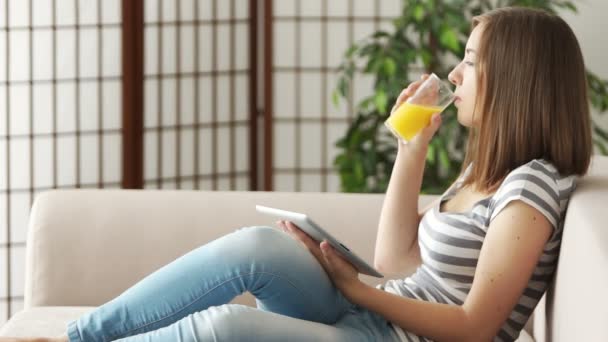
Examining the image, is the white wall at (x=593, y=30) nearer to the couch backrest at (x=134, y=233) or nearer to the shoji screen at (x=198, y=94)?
the shoji screen at (x=198, y=94)

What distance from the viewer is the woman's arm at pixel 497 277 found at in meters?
1.88

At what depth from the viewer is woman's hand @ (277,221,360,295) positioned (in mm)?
2061

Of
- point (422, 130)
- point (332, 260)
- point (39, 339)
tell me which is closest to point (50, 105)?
point (39, 339)

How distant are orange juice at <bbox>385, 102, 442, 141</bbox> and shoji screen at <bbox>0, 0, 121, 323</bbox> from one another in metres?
2.14

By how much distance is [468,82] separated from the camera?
2.15 metres

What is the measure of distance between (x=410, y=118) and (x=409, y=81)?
6.41ft

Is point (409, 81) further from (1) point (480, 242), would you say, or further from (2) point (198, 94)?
(1) point (480, 242)

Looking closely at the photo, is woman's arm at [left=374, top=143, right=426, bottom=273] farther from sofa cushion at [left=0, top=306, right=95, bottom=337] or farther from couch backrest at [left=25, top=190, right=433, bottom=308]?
sofa cushion at [left=0, top=306, right=95, bottom=337]

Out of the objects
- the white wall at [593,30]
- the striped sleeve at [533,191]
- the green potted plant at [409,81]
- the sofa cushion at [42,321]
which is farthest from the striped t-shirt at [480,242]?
the white wall at [593,30]

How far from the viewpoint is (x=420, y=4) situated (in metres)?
3.95

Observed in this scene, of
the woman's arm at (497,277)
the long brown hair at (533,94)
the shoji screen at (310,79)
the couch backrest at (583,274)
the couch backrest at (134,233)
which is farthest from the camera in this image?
the shoji screen at (310,79)

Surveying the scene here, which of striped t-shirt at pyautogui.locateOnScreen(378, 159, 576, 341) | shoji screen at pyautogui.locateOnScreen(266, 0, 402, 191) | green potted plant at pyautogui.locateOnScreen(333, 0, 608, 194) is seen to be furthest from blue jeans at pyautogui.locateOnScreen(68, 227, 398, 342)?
shoji screen at pyautogui.locateOnScreen(266, 0, 402, 191)

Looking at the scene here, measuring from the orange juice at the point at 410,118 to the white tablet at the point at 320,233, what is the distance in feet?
1.06

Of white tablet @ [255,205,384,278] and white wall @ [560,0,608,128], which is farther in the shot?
white wall @ [560,0,608,128]
